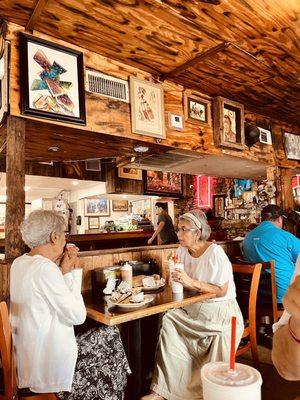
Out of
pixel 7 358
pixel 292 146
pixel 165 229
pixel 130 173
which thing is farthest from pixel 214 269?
pixel 130 173

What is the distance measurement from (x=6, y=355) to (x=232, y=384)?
1.43 metres

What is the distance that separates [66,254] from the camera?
2582 millimetres

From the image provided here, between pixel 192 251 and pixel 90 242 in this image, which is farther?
pixel 90 242

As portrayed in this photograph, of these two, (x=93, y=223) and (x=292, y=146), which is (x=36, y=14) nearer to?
(x=292, y=146)

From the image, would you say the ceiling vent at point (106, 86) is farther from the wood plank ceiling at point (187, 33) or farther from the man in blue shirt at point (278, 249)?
the man in blue shirt at point (278, 249)

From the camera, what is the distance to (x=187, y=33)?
281 cm

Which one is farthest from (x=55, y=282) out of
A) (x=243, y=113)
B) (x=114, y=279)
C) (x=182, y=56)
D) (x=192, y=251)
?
(x=243, y=113)

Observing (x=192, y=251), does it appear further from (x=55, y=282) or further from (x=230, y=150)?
(x=230, y=150)

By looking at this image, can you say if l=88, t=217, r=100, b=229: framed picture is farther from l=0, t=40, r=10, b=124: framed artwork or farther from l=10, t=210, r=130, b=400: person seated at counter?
l=10, t=210, r=130, b=400: person seated at counter

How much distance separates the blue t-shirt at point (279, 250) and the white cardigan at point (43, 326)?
2552mm

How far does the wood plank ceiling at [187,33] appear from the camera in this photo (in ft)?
8.04

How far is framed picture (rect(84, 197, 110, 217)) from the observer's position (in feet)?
40.3

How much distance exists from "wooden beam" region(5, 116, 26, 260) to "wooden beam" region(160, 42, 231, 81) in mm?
1783

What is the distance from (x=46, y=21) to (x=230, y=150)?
9.44 ft
